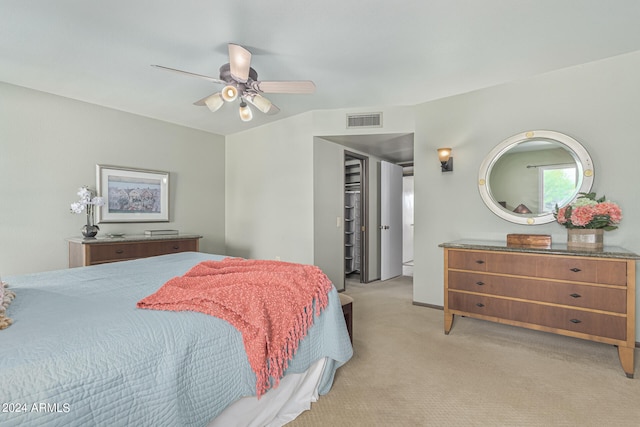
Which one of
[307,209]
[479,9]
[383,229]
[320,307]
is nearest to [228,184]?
[307,209]

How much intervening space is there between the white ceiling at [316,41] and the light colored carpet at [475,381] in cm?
250

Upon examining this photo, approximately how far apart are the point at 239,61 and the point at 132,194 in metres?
2.91

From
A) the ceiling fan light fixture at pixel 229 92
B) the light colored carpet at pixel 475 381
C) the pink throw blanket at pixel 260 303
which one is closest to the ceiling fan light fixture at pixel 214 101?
the ceiling fan light fixture at pixel 229 92

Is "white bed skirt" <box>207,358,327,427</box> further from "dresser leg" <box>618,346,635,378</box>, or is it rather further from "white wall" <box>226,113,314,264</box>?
"white wall" <box>226,113,314,264</box>

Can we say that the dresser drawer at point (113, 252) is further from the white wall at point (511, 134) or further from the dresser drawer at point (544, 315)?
the dresser drawer at point (544, 315)

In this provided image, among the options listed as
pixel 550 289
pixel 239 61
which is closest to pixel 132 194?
pixel 239 61

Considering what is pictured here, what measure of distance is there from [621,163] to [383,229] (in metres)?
3.08

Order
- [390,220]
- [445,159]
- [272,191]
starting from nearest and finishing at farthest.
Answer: [445,159] → [272,191] → [390,220]

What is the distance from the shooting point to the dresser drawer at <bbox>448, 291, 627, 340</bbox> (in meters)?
2.19

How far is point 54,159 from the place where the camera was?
350 cm

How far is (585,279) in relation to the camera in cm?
228

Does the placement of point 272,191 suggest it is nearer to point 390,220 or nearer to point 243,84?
point 390,220

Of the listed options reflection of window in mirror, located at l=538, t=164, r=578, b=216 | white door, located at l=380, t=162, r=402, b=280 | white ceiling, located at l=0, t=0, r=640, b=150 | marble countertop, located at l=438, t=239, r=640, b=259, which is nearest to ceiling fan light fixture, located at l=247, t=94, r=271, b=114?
white ceiling, located at l=0, t=0, r=640, b=150

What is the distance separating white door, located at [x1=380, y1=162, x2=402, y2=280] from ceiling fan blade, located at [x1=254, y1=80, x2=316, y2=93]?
3.02m
